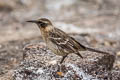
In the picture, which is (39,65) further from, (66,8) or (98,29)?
(66,8)

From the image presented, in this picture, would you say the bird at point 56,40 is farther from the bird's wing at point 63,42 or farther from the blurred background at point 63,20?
the blurred background at point 63,20

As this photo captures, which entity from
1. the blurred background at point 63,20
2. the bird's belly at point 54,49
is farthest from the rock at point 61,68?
the blurred background at point 63,20

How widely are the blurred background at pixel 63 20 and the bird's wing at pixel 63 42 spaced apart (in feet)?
9.27

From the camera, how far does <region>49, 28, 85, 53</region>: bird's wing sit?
6988 millimetres

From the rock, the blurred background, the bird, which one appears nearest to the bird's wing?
the bird

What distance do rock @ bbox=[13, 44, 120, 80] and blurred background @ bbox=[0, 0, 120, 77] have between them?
94.4 inches

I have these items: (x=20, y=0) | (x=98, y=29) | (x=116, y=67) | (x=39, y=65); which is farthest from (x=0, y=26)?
(x=39, y=65)

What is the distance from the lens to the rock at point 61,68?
6738 mm

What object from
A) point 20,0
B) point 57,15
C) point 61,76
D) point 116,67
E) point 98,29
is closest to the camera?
point 61,76

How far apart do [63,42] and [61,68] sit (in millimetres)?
501

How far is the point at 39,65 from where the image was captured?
702 cm

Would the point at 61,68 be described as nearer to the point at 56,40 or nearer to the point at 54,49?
the point at 54,49

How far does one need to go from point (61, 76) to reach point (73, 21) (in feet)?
→ 23.1

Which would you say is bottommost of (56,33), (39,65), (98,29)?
(98,29)
